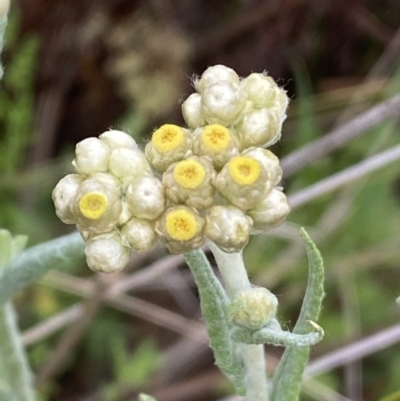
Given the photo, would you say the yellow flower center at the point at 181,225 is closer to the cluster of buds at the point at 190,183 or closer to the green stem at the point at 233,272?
the cluster of buds at the point at 190,183

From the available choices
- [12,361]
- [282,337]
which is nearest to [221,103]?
[282,337]

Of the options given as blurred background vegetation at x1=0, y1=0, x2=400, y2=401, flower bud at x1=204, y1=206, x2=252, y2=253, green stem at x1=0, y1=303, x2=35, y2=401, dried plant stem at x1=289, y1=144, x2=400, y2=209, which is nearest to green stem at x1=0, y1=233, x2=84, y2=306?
green stem at x1=0, y1=303, x2=35, y2=401

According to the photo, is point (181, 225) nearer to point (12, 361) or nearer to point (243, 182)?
point (243, 182)

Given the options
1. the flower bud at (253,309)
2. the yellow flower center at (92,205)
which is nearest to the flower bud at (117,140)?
the yellow flower center at (92,205)

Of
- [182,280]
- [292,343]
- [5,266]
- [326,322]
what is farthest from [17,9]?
[292,343]

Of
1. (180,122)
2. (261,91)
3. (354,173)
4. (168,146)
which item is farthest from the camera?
(180,122)

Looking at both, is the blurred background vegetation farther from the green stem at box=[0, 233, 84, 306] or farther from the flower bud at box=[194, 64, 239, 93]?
the flower bud at box=[194, 64, 239, 93]

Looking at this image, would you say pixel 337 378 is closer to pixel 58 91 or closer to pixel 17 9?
pixel 58 91
